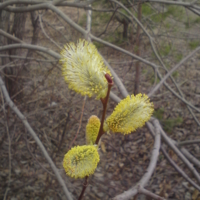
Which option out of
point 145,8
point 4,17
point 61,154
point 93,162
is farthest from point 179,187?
point 4,17

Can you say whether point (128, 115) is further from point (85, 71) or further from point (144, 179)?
point (144, 179)

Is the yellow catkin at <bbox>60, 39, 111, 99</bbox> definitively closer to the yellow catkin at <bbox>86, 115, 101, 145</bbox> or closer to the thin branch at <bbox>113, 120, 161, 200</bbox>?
the yellow catkin at <bbox>86, 115, 101, 145</bbox>

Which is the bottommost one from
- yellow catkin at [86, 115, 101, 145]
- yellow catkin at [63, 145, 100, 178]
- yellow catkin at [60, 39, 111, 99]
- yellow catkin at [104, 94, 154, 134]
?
yellow catkin at [63, 145, 100, 178]

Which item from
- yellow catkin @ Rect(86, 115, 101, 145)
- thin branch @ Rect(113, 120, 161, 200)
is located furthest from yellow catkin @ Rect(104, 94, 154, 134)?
thin branch @ Rect(113, 120, 161, 200)

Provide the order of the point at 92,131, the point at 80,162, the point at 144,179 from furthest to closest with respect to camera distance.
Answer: the point at 144,179 < the point at 92,131 < the point at 80,162

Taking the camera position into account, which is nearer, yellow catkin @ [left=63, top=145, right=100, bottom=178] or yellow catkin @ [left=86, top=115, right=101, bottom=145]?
yellow catkin @ [left=63, top=145, right=100, bottom=178]

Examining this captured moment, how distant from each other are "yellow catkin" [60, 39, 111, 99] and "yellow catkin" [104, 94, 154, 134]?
8cm

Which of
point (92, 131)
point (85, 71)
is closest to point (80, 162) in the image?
point (92, 131)

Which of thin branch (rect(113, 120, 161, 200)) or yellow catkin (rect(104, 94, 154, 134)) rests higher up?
yellow catkin (rect(104, 94, 154, 134))

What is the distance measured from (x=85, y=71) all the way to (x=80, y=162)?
11.5 inches

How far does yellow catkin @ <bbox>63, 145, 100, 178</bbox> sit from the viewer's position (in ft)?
2.09

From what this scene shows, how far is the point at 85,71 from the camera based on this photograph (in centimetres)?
68

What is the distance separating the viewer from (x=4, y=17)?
9.68 ft

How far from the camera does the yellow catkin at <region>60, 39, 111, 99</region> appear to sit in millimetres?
664
